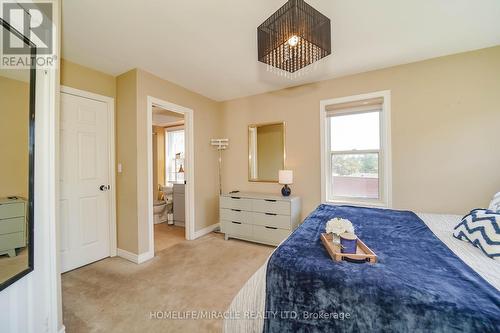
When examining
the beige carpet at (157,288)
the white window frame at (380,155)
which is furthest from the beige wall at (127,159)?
the white window frame at (380,155)

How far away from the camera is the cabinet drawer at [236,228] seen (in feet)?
10.4

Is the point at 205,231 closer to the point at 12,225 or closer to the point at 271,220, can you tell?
the point at 271,220

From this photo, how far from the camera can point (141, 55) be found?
7.56 ft

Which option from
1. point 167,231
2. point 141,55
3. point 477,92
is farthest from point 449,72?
point 167,231

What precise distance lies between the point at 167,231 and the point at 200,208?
929 millimetres

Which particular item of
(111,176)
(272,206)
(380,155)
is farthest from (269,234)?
(111,176)

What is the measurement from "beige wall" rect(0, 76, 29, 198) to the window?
12.8 ft

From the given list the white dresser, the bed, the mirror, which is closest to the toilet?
the white dresser

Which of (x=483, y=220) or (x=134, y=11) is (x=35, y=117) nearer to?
(x=134, y=11)

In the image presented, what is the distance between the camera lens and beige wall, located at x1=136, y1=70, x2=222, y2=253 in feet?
8.55

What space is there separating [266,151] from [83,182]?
269 centimetres

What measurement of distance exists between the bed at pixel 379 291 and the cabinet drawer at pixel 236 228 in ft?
5.99

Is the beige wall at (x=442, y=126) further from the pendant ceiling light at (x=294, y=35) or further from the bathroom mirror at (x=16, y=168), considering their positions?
the bathroom mirror at (x=16, y=168)

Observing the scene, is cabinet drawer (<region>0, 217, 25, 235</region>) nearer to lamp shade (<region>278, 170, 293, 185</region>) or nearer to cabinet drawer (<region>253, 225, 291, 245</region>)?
cabinet drawer (<region>253, 225, 291, 245</region>)
